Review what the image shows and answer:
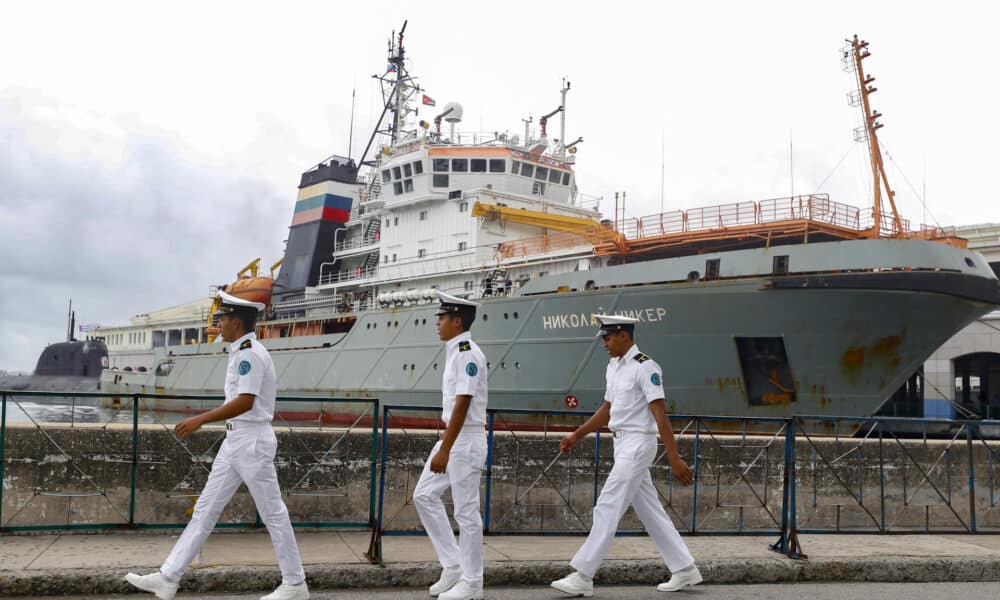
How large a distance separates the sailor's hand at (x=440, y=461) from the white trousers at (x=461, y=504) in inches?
3.1

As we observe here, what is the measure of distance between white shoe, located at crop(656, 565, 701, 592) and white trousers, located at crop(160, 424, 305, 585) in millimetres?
2242

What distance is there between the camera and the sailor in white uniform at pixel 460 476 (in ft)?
15.5

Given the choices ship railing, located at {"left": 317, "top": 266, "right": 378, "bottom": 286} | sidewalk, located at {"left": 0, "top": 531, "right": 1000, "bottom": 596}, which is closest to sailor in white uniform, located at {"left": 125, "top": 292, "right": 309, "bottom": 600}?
sidewalk, located at {"left": 0, "top": 531, "right": 1000, "bottom": 596}

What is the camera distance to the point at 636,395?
5090 millimetres

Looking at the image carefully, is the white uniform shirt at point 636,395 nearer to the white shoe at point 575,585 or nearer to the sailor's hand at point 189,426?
the white shoe at point 575,585

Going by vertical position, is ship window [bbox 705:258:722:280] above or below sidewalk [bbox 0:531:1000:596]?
above

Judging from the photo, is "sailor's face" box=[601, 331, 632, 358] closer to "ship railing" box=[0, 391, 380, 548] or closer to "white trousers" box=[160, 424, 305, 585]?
"ship railing" box=[0, 391, 380, 548]

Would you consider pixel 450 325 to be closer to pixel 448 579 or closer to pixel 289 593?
pixel 448 579

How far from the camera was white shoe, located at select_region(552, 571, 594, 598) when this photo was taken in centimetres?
506

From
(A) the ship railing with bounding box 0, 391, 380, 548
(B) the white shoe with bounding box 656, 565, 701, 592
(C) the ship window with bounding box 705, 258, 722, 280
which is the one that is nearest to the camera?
(B) the white shoe with bounding box 656, 565, 701, 592

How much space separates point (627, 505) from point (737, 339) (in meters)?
11.1

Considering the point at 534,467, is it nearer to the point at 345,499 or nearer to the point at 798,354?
the point at 345,499

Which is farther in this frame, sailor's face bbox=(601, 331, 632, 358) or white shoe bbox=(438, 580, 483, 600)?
sailor's face bbox=(601, 331, 632, 358)

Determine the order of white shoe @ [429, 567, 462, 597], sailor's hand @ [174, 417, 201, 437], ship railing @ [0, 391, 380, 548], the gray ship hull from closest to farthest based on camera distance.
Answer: sailor's hand @ [174, 417, 201, 437], white shoe @ [429, 567, 462, 597], ship railing @ [0, 391, 380, 548], the gray ship hull
